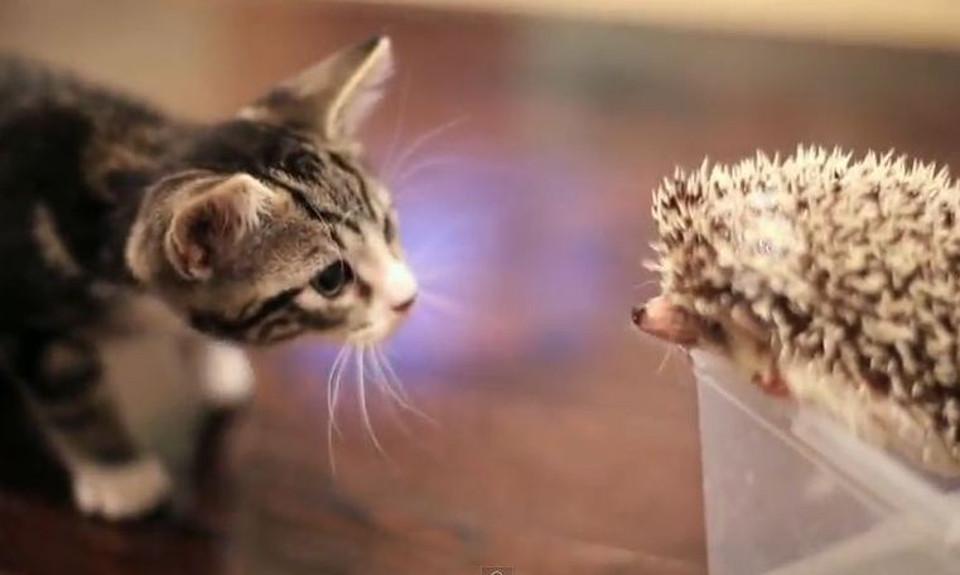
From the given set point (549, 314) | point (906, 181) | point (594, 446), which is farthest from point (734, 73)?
point (906, 181)

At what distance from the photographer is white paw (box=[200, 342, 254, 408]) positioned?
1.15 metres

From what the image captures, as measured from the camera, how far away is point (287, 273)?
887 mm

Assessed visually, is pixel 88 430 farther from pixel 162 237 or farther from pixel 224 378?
pixel 162 237

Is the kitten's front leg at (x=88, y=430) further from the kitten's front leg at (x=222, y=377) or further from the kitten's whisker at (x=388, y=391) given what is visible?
the kitten's whisker at (x=388, y=391)

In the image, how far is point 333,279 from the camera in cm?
90

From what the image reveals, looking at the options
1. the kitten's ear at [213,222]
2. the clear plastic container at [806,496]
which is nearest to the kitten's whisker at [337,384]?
the kitten's ear at [213,222]

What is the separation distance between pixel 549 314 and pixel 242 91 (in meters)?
0.49

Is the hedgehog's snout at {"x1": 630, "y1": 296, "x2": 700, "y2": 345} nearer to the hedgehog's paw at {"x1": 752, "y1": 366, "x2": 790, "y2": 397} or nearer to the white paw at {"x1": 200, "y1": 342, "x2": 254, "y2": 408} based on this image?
the hedgehog's paw at {"x1": 752, "y1": 366, "x2": 790, "y2": 397}

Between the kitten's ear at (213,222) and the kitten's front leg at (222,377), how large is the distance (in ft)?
0.94

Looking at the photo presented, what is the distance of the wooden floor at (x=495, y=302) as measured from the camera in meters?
1.02

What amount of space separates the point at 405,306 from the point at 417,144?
416 mm

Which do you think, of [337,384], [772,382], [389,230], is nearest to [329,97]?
[389,230]

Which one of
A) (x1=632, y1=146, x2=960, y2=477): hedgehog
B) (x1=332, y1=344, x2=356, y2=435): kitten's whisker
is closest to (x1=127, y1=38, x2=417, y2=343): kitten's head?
(x1=332, y1=344, x2=356, y2=435): kitten's whisker

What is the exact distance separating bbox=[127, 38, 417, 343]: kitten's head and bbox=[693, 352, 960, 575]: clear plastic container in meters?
0.24
